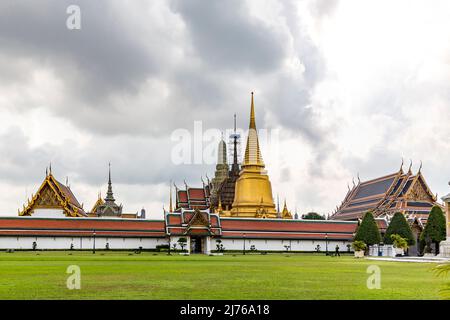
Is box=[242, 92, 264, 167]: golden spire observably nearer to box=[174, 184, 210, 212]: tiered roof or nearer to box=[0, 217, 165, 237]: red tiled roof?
box=[174, 184, 210, 212]: tiered roof

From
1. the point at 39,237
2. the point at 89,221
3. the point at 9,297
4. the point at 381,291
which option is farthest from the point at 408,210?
the point at 9,297

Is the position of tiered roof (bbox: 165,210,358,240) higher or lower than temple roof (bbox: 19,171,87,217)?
lower

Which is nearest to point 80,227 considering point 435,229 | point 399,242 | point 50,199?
point 50,199

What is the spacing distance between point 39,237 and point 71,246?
10.7 feet

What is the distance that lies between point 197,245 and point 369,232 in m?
17.5

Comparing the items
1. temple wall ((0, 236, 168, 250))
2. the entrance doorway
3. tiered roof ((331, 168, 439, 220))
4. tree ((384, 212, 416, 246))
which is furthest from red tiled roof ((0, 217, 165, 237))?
tiered roof ((331, 168, 439, 220))

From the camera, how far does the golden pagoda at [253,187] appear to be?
7844 cm

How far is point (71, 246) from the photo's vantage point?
193 feet

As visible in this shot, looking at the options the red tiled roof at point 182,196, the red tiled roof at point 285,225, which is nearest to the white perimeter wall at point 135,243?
the red tiled roof at point 285,225

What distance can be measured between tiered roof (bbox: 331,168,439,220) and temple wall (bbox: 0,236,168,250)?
28.4m

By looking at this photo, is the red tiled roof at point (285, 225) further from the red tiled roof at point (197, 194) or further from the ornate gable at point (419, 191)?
the red tiled roof at point (197, 194)

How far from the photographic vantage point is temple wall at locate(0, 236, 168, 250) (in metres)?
57.7

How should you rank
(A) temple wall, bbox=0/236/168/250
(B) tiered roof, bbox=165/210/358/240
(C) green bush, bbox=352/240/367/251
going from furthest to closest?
(B) tiered roof, bbox=165/210/358/240 < (A) temple wall, bbox=0/236/168/250 < (C) green bush, bbox=352/240/367/251
